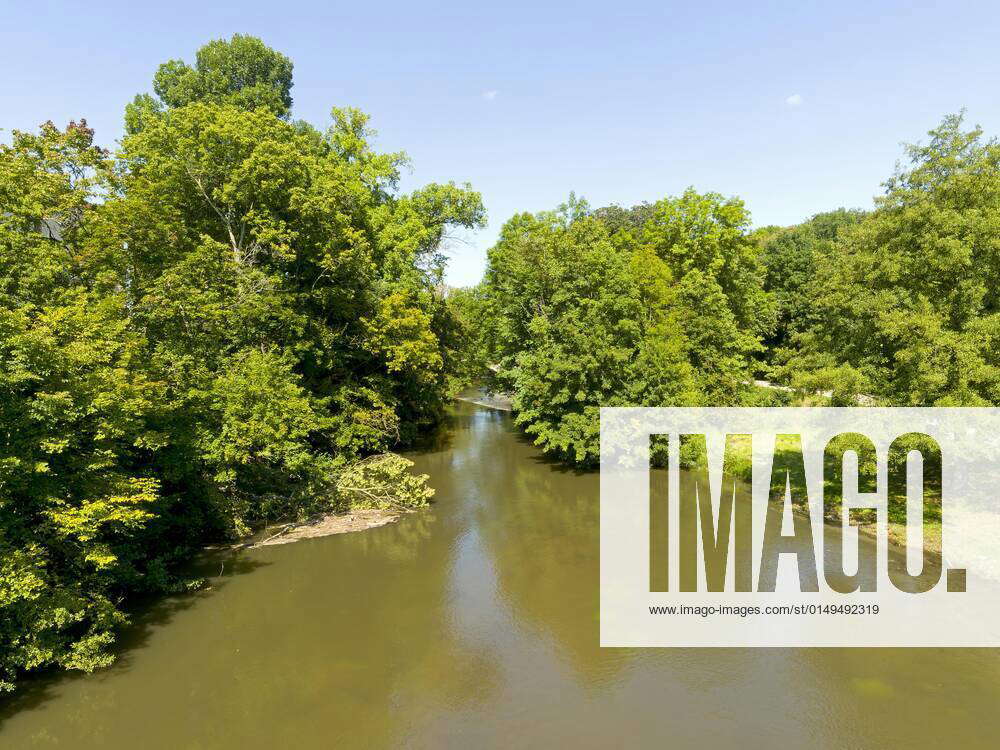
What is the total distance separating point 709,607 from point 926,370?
27.8ft

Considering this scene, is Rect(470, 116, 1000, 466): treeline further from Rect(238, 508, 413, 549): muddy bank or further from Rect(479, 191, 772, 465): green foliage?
Rect(238, 508, 413, 549): muddy bank

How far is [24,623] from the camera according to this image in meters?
9.23

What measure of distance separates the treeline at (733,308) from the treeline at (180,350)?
19.0ft

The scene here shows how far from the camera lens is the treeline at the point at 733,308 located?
15.0m

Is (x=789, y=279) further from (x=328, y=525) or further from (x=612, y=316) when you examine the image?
(x=328, y=525)

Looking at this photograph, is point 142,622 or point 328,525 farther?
point 328,525

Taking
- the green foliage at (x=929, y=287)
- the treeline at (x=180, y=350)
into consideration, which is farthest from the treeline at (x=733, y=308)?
the treeline at (x=180, y=350)

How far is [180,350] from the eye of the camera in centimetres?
1608

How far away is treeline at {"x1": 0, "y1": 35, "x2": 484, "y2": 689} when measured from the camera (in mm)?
9906

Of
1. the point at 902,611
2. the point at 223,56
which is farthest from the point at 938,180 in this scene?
the point at 223,56

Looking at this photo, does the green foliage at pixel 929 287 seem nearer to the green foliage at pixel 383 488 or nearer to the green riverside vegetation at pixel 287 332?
the green riverside vegetation at pixel 287 332

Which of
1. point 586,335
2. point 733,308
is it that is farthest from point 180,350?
point 733,308

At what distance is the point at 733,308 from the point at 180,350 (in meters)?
29.8

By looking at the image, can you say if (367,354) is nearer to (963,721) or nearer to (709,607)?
(709,607)
